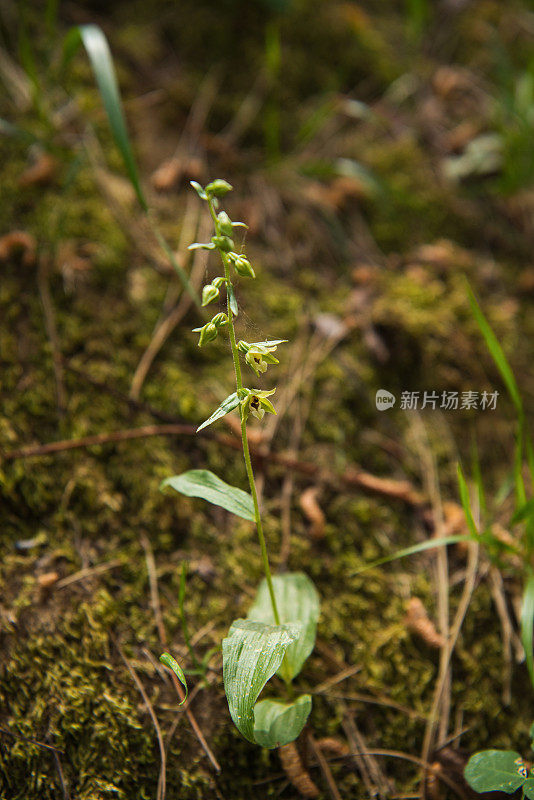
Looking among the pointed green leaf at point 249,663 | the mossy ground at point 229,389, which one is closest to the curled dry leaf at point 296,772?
the mossy ground at point 229,389

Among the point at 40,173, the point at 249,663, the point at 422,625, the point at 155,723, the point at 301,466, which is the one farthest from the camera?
the point at 40,173

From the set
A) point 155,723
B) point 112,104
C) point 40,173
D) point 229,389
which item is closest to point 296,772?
point 155,723

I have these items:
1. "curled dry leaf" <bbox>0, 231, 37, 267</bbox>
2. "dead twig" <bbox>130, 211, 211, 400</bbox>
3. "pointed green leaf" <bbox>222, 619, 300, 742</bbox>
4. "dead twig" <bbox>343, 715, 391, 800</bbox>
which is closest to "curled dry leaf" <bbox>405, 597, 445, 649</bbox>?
"dead twig" <bbox>343, 715, 391, 800</bbox>

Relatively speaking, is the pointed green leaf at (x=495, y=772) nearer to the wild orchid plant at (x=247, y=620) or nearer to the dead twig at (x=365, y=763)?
the dead twig at (x=365, y=763)

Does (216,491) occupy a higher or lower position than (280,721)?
higher

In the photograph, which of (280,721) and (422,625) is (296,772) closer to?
(280,721)

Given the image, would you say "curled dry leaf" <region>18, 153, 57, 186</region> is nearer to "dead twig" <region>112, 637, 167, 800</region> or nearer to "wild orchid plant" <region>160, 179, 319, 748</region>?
"wild orchid plant" <region>160, 179, 319, 748</region>
